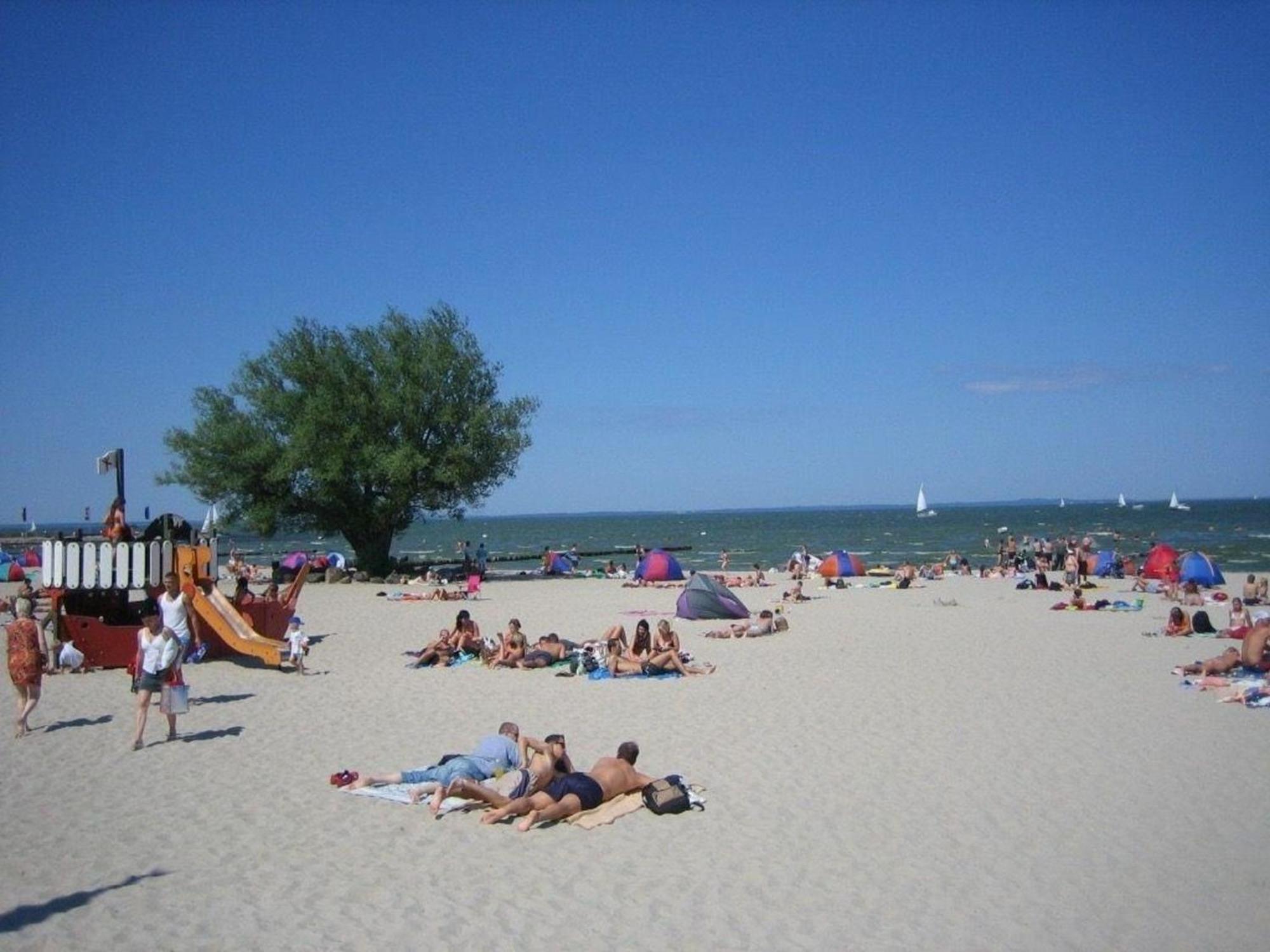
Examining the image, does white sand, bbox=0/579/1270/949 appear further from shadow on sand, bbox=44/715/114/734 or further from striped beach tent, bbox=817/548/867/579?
striped beach tent, bbox=817/548/867/579

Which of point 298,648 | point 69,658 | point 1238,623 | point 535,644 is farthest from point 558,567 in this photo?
point 1238,623

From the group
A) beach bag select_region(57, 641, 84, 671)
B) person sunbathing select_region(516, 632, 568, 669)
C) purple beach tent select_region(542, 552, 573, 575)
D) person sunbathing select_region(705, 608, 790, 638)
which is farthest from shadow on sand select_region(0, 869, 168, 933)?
purple beach tent select_region(542, 552, 573, 575)

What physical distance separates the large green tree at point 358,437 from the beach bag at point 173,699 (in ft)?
76.0

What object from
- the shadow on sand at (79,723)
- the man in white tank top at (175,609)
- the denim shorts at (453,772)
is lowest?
the shadow on sand at (79,723)

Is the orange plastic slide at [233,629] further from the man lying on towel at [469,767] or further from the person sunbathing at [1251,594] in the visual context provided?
the person sunbathing at [1251,594]

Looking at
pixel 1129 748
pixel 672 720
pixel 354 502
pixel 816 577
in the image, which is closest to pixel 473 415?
pixel 354 502

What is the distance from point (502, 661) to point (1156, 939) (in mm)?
10679

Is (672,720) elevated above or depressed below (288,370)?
below

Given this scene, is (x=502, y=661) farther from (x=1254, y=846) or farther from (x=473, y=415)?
(x=473, y=415)

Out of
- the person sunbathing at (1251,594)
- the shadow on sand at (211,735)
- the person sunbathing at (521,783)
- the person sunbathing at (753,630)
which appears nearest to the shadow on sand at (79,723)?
the shadow on sand at (211,735)

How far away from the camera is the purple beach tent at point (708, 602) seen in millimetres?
20906

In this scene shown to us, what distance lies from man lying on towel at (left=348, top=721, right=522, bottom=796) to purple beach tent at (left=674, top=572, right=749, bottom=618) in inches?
473

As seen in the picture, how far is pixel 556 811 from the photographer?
7648 millimetres

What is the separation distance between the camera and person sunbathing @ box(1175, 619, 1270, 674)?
12906 millimetres
